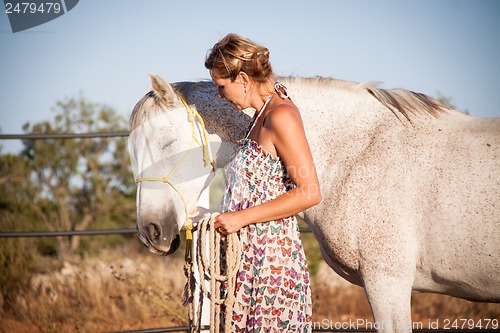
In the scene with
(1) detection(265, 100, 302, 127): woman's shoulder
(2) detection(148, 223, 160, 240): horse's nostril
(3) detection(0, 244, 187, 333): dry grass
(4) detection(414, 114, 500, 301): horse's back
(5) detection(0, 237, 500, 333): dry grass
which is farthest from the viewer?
(5) detection(0, 237, 500, 333): dry grass

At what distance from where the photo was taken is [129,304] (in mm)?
5555

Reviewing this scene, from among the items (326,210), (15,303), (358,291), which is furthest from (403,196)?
(15,303)

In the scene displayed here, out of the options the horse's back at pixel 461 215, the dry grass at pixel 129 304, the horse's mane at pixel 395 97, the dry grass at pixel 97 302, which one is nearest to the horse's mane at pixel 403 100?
the horse's mane at pixel 395 97

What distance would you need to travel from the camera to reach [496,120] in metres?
2.63

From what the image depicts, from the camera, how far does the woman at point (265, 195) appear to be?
2121mm

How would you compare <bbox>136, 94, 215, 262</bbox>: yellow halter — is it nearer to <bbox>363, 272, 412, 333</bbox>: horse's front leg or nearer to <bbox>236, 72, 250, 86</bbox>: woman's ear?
<bbox>236, 72, 250, 86</bbox>: woman's ear

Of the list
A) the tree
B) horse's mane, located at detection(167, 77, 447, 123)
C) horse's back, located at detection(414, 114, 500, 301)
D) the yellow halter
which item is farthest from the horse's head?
the tree

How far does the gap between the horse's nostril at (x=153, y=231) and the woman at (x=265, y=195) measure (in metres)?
0.62

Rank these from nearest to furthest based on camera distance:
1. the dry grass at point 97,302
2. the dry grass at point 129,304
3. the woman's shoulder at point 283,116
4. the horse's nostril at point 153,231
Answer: the woman's shoulder at point 283,116 < the horse's nostril at point 153,231 < the dry grass at point 97,302 < the dry grass at point 129,304

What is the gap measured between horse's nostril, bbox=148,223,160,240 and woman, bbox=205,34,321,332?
623 mm

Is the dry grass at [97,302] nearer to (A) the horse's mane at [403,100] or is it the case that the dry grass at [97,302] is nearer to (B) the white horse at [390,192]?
(B) the white horse at [390,192]

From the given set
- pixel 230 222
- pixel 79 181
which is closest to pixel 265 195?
pixel 230 222

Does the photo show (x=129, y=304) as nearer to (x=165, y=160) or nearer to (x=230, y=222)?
(x=165, y=160)

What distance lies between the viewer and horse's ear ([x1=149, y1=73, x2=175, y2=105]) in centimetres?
274
